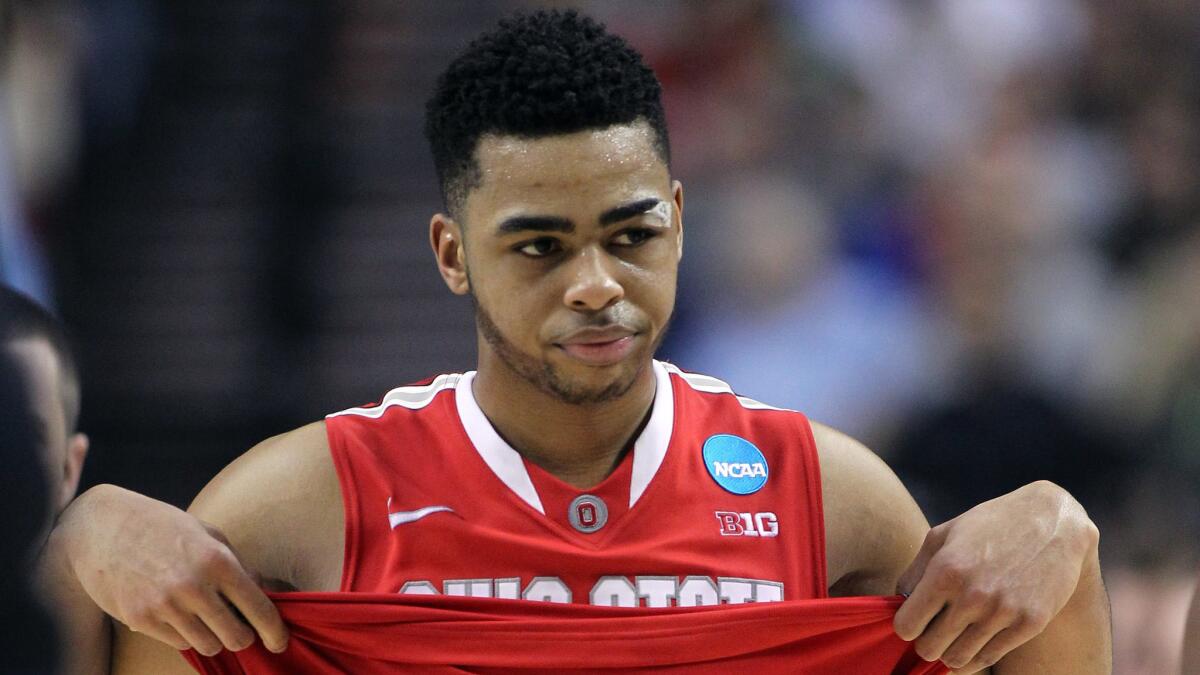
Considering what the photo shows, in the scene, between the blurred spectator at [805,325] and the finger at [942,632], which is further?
the blurred spectator at [805,325]

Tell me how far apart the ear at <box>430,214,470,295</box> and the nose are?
29 cm

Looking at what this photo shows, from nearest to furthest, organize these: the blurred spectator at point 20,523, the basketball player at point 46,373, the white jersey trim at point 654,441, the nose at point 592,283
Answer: the blurred spectator at point 20,523, the basketball player at point 46,373, the nose at point 592,283, the white jersey trim at point 654,441

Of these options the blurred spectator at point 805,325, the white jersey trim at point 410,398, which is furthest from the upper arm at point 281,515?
the blurred spectator at point 805,325

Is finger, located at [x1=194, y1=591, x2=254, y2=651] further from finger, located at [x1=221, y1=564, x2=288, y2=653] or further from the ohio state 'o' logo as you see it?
the ohio state 'o' logo

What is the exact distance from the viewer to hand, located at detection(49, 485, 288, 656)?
2.28 meters

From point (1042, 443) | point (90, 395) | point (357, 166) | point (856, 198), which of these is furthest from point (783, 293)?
point (90, 395)

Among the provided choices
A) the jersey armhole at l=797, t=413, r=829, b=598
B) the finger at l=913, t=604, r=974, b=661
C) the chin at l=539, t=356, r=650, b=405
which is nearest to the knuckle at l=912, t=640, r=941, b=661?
the finger at l=913, t=604, r=974, b=661

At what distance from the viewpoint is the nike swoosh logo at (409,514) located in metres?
2.61

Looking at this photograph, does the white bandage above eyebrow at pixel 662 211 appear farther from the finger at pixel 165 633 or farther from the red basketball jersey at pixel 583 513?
the finger at pixel 165 633

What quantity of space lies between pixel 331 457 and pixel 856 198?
3.24 meters

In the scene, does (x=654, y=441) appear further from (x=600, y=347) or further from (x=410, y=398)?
(x=410, y=398)

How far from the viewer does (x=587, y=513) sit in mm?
2656

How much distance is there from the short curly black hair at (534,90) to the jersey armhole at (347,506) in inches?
18.4

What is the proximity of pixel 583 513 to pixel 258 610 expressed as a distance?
60cm
